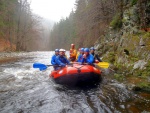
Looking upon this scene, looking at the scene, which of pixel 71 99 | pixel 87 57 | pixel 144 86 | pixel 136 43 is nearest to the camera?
pixel 71 99

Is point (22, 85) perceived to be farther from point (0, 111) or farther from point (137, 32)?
point (137, 32)

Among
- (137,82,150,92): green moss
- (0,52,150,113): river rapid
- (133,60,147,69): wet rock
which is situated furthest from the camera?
(133,60,147,69): wet rock

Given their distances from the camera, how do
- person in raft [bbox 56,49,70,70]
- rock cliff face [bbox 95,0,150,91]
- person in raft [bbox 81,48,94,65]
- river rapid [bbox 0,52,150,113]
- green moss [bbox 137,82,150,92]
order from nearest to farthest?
river rapid [bbox 0,52,150,113], green moss [bbox 137,82,150,92], rock cliff face [bbox 95,0,150,91], person in raft [bbox 56,49,70,70], person in raft [bbox 81,48,94,65]

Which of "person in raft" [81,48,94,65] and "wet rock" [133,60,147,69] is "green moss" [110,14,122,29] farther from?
"wet rock" [133,60,147,69]

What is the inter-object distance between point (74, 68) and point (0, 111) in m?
3.39

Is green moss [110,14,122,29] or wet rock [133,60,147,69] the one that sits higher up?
green moss [110,14,122,29]

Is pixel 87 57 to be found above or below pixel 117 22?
below

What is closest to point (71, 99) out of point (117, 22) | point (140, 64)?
point (140, 64)

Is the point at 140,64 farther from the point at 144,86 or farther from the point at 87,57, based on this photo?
the point at 87,57

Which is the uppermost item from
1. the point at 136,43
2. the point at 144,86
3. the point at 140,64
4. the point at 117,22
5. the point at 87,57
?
the point at 117,22

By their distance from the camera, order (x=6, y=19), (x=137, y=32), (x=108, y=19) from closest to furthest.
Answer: (x=137, y=32), (x=108, y=19), (x=6, y=19)

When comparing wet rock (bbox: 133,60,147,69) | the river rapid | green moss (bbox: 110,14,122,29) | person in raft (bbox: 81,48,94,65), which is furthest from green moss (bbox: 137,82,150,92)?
green moss (bbox: 110,14,122,29)

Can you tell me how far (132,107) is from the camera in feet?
17.0

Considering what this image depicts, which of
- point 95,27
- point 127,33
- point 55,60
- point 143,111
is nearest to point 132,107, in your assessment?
point 143,111
